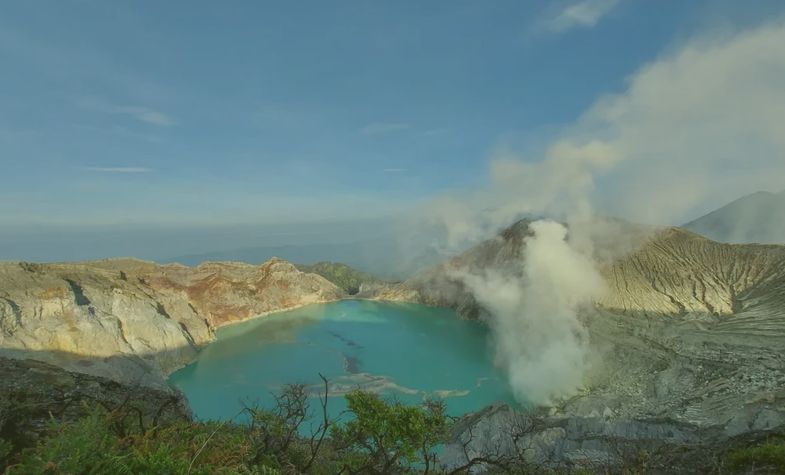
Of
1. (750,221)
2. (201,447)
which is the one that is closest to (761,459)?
(201,447)

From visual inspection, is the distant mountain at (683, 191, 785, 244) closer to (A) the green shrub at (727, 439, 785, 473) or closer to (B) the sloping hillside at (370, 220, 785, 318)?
(B) the sloping hillside at (370, 220, 785, 318)

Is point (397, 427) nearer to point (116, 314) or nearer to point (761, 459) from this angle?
point (761, 459)

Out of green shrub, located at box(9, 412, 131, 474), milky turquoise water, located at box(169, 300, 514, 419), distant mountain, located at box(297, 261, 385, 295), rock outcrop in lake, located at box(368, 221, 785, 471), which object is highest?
green shrub, located at box(9, 412, 131, 474)

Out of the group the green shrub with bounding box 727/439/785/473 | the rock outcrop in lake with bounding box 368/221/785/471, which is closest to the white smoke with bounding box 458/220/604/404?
the rock outcrop in lake with bounding box 368/221/785/471

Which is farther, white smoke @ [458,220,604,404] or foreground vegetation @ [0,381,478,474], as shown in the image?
white smoke @ [458,220,604,404]

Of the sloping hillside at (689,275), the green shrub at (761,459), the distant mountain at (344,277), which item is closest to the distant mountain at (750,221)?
the sloping hillside at (689,275)

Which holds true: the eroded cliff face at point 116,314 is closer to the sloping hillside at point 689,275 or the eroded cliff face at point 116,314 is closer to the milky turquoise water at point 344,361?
the milky turquoise water at point 344,361

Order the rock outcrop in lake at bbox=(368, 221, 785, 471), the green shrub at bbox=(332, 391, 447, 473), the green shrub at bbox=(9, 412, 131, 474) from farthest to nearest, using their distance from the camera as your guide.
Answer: the rock outcrop in lake at bbox=(368, 221, 785, 471)
the green shrub at bbox=(332, 391, 447, 473)
the green shrub at bbox=(9, 412, 131, 474)
